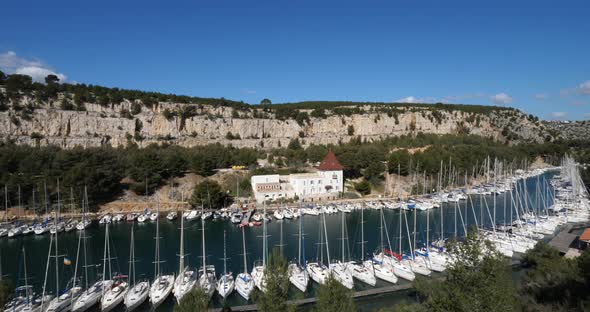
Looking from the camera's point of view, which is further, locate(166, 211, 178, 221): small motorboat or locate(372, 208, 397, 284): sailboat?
locate(166, 211, 178, 221): small motorboat

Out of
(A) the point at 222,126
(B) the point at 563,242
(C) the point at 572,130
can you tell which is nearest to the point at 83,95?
(A) the point at 222,126

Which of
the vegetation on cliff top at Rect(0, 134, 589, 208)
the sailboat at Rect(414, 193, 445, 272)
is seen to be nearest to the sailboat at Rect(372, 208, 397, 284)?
the sailboat at Rect(414, 193, 445, 272)

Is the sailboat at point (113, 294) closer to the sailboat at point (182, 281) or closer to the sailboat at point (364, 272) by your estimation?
the sailboat at point (182, 281)

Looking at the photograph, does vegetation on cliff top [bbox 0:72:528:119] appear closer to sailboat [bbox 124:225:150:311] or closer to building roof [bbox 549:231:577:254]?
sailboat [bbox 124:225:150:311]

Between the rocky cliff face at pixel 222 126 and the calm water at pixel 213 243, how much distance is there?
98.2 feet

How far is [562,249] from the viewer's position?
23.5 m

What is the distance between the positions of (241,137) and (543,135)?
91.6m

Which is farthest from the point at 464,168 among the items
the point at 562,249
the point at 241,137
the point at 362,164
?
the point at 241,137

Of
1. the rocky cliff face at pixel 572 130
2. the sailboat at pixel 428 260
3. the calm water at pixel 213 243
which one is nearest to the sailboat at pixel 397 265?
the sailboat at pixel 428 260

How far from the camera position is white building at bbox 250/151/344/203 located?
45000 mm

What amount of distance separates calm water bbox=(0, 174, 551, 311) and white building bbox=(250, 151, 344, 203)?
24.7 feet

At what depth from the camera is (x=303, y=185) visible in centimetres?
4641

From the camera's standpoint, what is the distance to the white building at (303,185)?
148 ft

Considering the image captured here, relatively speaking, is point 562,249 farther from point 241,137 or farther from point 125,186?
point 241,137
